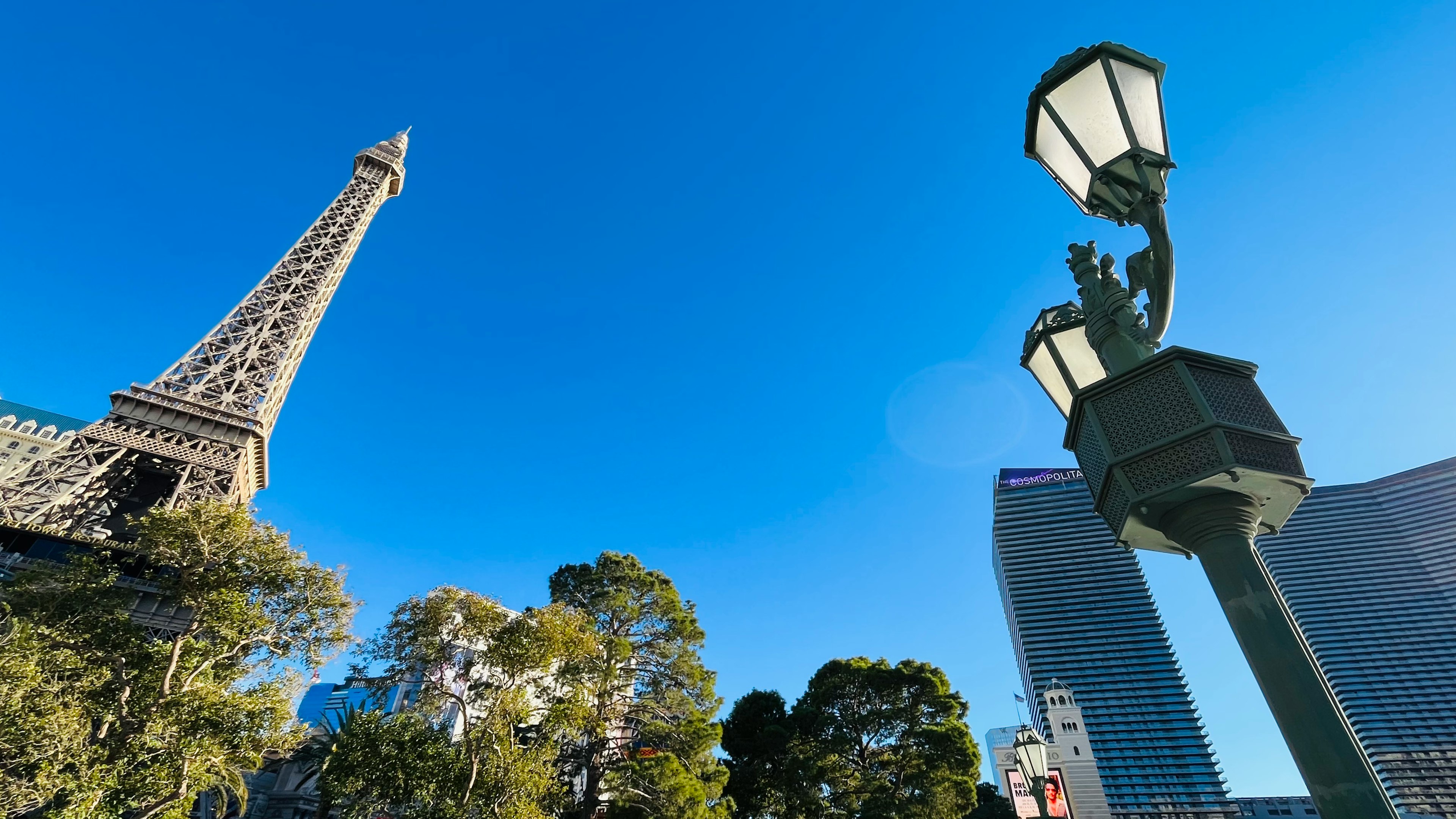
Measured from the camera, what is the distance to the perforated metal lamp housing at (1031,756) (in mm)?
8500

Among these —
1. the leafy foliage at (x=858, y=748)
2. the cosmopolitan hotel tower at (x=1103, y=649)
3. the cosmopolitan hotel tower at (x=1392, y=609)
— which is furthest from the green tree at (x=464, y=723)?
the cosmopolitan hotel tower at (x=1392, y=609)

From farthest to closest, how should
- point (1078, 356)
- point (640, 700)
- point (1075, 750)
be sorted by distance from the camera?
1. point (1075, 750)
2. point (640, 700)
3. point (1078, 356)

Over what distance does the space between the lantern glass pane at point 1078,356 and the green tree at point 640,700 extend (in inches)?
631

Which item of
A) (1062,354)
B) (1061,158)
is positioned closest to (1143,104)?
(1061,158)

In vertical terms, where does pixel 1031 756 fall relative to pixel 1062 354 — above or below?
below

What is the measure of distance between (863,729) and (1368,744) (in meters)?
96.4

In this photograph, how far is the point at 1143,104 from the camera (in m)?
3.10

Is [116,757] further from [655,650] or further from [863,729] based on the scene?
[863,729]

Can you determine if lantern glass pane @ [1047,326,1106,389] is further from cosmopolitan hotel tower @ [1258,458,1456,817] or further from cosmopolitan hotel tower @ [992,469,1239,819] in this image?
cosmopolitan hotel tower @ [1258,458,1456,817]

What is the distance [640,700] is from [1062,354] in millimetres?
20602

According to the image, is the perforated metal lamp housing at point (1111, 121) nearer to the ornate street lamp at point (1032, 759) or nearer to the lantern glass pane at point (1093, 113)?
the lantern glass pane at point (1093, 113)

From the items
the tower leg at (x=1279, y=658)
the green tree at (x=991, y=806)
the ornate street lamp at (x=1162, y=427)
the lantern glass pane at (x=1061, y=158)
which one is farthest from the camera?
the green tree at (x=991, y=806)

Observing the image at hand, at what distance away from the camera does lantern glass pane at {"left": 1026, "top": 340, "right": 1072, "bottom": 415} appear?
12.5ft

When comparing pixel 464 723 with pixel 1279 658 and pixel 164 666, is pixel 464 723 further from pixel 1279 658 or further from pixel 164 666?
pixel 1279 658
